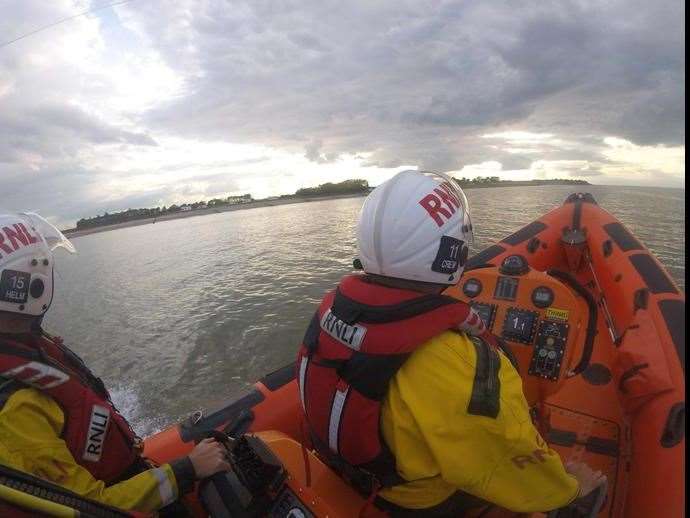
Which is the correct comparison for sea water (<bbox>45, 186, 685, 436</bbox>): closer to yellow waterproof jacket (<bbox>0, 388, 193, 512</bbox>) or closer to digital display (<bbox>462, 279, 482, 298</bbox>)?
yellow waterproof jacket (<bbox>0, 388, 193, 512</bbox>)

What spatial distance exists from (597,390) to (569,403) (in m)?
0.23

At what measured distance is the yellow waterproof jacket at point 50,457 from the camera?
4.17 ft

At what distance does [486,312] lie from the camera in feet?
10.2

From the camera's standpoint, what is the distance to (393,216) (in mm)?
1512

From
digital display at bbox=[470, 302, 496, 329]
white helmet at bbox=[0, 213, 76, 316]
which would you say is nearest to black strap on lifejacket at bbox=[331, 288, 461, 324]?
white helmet at bbox=[0, 213, 76, 316]

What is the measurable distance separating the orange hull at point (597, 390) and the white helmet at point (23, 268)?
115 centimetres

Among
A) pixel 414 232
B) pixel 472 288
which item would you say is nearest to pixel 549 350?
pixel 472 288

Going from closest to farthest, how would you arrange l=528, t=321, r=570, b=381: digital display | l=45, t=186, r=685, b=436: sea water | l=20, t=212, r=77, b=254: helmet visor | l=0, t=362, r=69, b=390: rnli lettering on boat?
l=0, t=362, r=69, b=390: rnli lettering on boat → l=20, t=212, r=77, b=254: helmet visor → l=528, t=321, r=570, b=381: digital display → l=45, t=186, r=685, b=436: sea water

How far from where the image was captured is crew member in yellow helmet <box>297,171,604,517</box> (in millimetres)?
1236

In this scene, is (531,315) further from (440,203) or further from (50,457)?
(50,457)

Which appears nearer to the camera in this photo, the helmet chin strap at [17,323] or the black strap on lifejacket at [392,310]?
the black strap on lifejacket at [392,310]

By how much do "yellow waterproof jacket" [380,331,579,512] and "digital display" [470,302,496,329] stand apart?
172cm

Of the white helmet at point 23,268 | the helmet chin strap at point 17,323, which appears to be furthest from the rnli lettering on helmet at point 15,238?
the helmet chin strap at point 17,323

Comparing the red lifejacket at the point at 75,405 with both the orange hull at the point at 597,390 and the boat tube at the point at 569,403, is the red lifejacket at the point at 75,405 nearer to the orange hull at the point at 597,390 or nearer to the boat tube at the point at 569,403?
the boat tube at the point at 569,403
